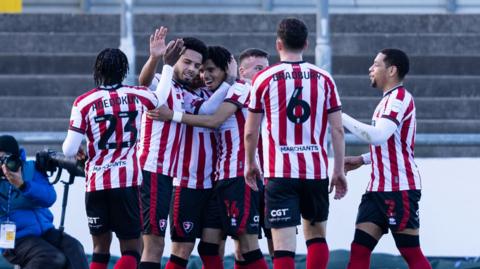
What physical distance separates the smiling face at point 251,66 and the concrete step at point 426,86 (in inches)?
256

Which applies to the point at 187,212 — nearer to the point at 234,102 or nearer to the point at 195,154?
the point at 195,154

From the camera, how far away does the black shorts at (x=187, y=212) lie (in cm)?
916

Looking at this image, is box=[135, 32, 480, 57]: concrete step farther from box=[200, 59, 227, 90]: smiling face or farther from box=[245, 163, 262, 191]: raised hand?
box=[245, 163, 262, 191]: raised hand

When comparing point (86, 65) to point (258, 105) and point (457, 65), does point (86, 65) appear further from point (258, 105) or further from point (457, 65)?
point (258, 105)

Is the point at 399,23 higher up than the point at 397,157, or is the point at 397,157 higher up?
the point at 399,23

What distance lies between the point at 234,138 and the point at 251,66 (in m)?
1.11

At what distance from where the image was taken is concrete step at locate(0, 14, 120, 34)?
18.0 meters

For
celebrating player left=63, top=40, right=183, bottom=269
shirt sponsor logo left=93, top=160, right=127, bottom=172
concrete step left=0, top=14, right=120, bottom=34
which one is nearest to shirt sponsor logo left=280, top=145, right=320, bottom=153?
celebrating player left=63, top=40, right=183, bottom=269

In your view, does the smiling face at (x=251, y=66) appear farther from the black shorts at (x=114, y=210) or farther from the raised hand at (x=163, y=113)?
the black shorts at (x=114, y=210)

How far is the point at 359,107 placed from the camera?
53.6ft

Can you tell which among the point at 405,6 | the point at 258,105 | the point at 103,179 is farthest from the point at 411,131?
the point at 405,6

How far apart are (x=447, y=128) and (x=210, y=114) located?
736 cm

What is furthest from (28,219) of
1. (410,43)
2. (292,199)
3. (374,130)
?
(410,43)

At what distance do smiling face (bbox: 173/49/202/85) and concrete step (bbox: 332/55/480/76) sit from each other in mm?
7998
